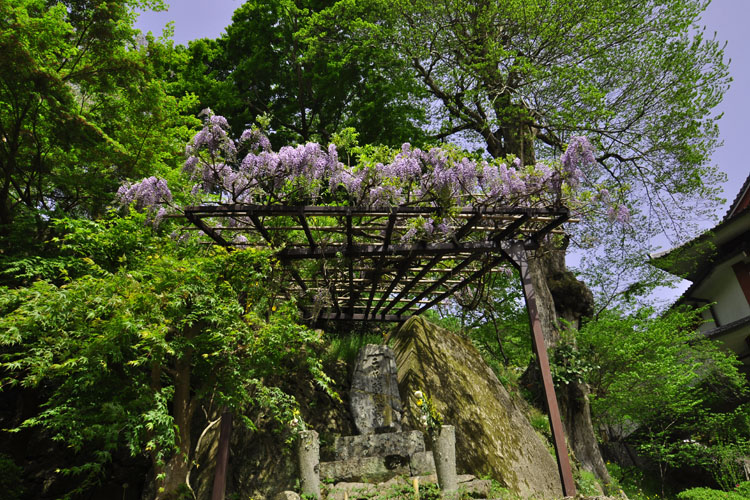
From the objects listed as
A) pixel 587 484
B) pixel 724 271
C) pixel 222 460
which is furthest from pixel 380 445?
pixel 724 271

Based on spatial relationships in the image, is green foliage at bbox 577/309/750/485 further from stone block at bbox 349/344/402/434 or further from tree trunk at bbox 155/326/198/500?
tree trunk at bbox 155/326/198/500

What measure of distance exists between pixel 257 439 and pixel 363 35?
9374 millimetres

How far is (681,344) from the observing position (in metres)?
10.3

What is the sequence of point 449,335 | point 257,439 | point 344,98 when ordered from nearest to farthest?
point 257,439, point 449,335, point 344,98

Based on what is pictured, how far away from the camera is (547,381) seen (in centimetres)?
498

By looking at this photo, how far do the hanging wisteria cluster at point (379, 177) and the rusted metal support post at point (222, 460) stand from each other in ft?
7.67

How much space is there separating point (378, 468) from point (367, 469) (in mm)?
120

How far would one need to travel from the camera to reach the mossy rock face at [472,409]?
562 centimetres

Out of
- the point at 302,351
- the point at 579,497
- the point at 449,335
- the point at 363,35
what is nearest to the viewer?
the point at 579,497

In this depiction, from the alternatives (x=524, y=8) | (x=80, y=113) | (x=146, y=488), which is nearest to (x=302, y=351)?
(x=146, y=488)

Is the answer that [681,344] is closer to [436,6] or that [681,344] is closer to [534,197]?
[534,197]

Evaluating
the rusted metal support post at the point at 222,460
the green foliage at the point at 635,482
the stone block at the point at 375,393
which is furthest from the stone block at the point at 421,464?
the green foliage at the point at 635,482

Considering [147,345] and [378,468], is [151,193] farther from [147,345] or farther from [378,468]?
[378,468]

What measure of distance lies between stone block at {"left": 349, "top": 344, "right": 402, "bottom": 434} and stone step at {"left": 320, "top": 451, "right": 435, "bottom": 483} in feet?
2.35
